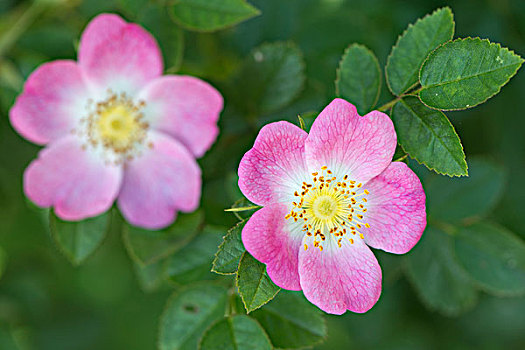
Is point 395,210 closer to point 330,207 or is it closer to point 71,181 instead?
point 330,207

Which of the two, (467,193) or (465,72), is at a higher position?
(465,72)

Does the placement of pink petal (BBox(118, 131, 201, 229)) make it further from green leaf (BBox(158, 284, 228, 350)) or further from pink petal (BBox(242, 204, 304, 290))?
pink petal (BBox(242, 204, 304, 290))

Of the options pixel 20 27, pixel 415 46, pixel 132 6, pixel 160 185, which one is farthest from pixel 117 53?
pixel 415 46

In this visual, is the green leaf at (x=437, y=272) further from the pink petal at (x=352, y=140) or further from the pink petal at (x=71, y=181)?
the pink petal at (x=71, y=181)

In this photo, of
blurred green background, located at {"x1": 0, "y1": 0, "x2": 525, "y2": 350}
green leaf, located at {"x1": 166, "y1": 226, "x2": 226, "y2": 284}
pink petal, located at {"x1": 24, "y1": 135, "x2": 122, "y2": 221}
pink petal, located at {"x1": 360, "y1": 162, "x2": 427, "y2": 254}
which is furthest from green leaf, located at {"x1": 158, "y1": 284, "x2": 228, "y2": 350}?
pink petal, located at {"x1": 360, "y1": 162, "x2": 427, "y2": 254}

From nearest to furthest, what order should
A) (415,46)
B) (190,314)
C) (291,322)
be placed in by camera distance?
(415,46) → (291,322) → (190,314)

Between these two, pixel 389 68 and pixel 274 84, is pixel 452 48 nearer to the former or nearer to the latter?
pixel 389 68
